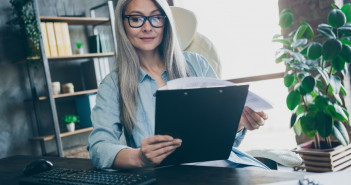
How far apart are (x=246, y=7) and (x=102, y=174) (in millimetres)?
2763

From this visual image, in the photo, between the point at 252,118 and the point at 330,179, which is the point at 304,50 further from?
Answer: the point at 330,179

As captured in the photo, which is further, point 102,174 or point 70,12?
point 70,12

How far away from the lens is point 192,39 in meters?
1.82

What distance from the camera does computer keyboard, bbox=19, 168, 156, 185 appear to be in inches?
33.6

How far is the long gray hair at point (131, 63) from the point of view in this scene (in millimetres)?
1234

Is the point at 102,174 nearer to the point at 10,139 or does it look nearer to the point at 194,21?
the point at 194,21

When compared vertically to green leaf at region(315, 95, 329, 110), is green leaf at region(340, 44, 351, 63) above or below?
above

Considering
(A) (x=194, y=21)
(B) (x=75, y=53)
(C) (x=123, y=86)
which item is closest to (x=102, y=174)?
(C) (x=123, y=86)

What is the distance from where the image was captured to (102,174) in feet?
3.11

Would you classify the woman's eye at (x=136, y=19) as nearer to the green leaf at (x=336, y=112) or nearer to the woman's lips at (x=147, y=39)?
the woman's lips at (x=147, y=39)

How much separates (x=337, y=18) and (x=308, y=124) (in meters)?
0.70

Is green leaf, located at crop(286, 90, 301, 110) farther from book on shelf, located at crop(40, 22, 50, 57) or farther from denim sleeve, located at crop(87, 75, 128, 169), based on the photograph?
book on shelf, located at crop(40, 22, 50, 57)

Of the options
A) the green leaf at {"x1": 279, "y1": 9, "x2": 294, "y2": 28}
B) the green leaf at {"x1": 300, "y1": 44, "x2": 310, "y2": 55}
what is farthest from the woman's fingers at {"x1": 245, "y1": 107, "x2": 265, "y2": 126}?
the green leaf at {"x1": 279, "y1": 9, "x2": 294, "y2": 28}

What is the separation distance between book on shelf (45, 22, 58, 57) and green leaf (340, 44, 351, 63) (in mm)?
2447
